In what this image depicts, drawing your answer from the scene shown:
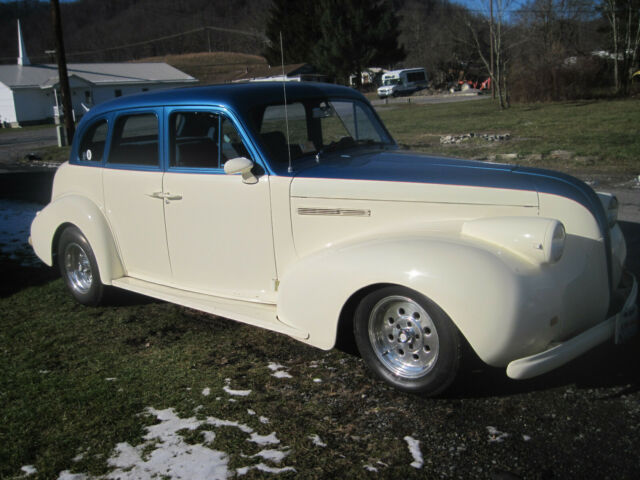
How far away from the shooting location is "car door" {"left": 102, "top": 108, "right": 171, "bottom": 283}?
15.8 feet

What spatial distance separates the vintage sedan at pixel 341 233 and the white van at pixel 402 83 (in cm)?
4668

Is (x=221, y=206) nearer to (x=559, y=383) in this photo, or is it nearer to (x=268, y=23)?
(x=559, y=383)

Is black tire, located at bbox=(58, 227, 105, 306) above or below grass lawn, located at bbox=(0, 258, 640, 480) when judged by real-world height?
above

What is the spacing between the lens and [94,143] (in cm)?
555

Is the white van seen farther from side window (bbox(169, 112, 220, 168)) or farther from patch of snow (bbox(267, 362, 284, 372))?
patch of snow (bbox(267, 362, 284, 372))

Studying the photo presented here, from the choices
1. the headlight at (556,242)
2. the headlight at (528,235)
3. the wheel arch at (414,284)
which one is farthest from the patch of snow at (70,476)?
the headlight at (556,242)

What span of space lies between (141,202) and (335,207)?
1837mm

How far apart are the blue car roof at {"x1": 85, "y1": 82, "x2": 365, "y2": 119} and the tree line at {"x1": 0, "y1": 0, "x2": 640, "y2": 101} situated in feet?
1.07

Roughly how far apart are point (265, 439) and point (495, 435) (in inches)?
47.9

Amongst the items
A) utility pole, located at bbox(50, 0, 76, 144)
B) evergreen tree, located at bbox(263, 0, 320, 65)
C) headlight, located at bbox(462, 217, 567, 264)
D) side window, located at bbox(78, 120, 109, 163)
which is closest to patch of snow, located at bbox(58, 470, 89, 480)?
headlight, located at bbox(462, 217, 567, 264)

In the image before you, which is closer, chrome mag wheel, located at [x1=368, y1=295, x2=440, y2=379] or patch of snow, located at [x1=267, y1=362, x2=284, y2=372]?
chrome mag wheel, located at [x1=368, y1=295, x2=440, y2=379]

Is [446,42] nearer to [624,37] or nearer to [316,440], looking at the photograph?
[624,37]

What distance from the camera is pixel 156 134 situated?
4969mm

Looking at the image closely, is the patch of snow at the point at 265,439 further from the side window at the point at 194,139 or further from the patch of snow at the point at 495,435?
the side window at the point at 194,139
